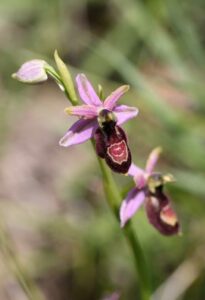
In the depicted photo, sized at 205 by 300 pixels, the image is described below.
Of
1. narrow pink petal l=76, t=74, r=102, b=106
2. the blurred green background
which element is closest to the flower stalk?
narrow pink petal l=76, t=74, r=102, b=106

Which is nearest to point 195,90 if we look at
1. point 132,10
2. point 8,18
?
point 132,10

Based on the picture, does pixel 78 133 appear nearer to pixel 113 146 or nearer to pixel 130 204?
pixel 113 146

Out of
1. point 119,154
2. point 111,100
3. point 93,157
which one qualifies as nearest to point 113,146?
point 119,154

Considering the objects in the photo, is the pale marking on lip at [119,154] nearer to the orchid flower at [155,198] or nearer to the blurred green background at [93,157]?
the orchid flower at [155,198]

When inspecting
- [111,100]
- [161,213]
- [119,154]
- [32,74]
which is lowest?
[161,213]

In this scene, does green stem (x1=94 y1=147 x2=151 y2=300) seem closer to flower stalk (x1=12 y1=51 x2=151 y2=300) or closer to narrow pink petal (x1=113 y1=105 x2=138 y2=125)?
flower stalk (x1=12 y1=51 x2=151 y2=300)

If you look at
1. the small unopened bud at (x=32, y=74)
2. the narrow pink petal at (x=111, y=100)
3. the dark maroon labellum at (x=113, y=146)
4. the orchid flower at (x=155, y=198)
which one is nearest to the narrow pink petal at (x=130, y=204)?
the orchid flower at (x=155, y=198)
